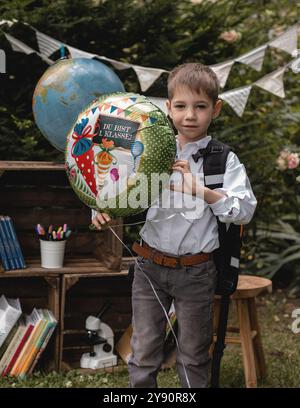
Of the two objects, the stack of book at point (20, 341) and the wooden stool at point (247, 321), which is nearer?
the wooden stool at point (247, 321)

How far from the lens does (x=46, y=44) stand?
4.44 m

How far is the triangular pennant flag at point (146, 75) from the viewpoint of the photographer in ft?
14.7

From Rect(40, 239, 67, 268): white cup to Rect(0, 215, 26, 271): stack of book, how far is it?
0.12 meters

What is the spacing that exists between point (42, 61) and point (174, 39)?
0.97 metres

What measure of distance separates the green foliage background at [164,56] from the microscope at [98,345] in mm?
1057

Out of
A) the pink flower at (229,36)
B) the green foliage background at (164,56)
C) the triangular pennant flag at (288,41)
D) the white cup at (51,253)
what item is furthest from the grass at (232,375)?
the pink flower at (229,36)

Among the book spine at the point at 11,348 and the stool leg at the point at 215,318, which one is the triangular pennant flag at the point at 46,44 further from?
the stool leg at the point at 215,318

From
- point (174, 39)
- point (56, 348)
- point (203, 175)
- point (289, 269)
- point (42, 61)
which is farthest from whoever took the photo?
point (289, 269)

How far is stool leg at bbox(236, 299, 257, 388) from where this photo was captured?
11.7 ft

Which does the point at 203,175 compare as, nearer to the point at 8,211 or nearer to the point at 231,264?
the point at 231,264

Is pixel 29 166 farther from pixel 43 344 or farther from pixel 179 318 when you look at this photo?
pixel 179 318

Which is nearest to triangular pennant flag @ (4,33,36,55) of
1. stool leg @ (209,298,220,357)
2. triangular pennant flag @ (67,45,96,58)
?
triangular pennant flag @ (67,45,96,58)

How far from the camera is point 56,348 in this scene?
3.96 m
